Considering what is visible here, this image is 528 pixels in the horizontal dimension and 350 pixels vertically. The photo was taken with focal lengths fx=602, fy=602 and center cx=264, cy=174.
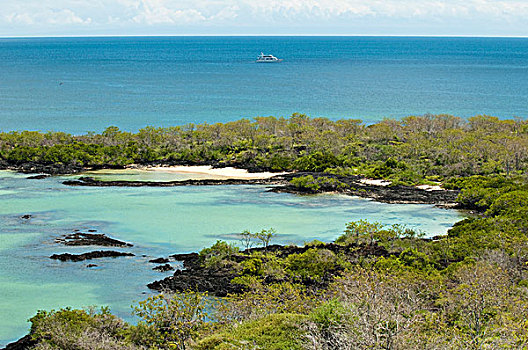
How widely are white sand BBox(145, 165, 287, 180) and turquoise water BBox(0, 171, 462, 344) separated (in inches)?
156

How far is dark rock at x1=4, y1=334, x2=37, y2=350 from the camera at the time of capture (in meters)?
20.6

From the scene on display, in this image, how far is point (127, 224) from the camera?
3603 cm

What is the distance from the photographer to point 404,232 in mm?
32719

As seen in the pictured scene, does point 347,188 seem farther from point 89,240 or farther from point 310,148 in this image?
point 89,240

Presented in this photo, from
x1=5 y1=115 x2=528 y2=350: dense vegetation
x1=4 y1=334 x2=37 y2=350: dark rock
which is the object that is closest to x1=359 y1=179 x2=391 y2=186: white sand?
x1=5 y1=115 x2=528 y2=350: dense vegetation

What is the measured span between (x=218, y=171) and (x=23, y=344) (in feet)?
99.5

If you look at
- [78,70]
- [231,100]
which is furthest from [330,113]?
[78,70]

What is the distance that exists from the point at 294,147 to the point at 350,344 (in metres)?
42.1

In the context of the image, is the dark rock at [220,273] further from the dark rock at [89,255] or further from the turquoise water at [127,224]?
the dark rock at [89,255]

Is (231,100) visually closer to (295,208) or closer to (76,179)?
(76,179)

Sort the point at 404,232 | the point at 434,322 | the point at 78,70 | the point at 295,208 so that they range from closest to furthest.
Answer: the point at 434,322 < the point at 404,232 < the point at 295,208 < the point at 78,70

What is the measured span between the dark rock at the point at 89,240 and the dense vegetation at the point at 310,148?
18.3m

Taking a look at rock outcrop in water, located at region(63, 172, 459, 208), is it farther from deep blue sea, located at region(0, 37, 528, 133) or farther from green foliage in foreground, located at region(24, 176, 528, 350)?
deep blue sea, located at region(0, 37, 528, 133)

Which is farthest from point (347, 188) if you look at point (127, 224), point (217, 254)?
point (217, 254)
